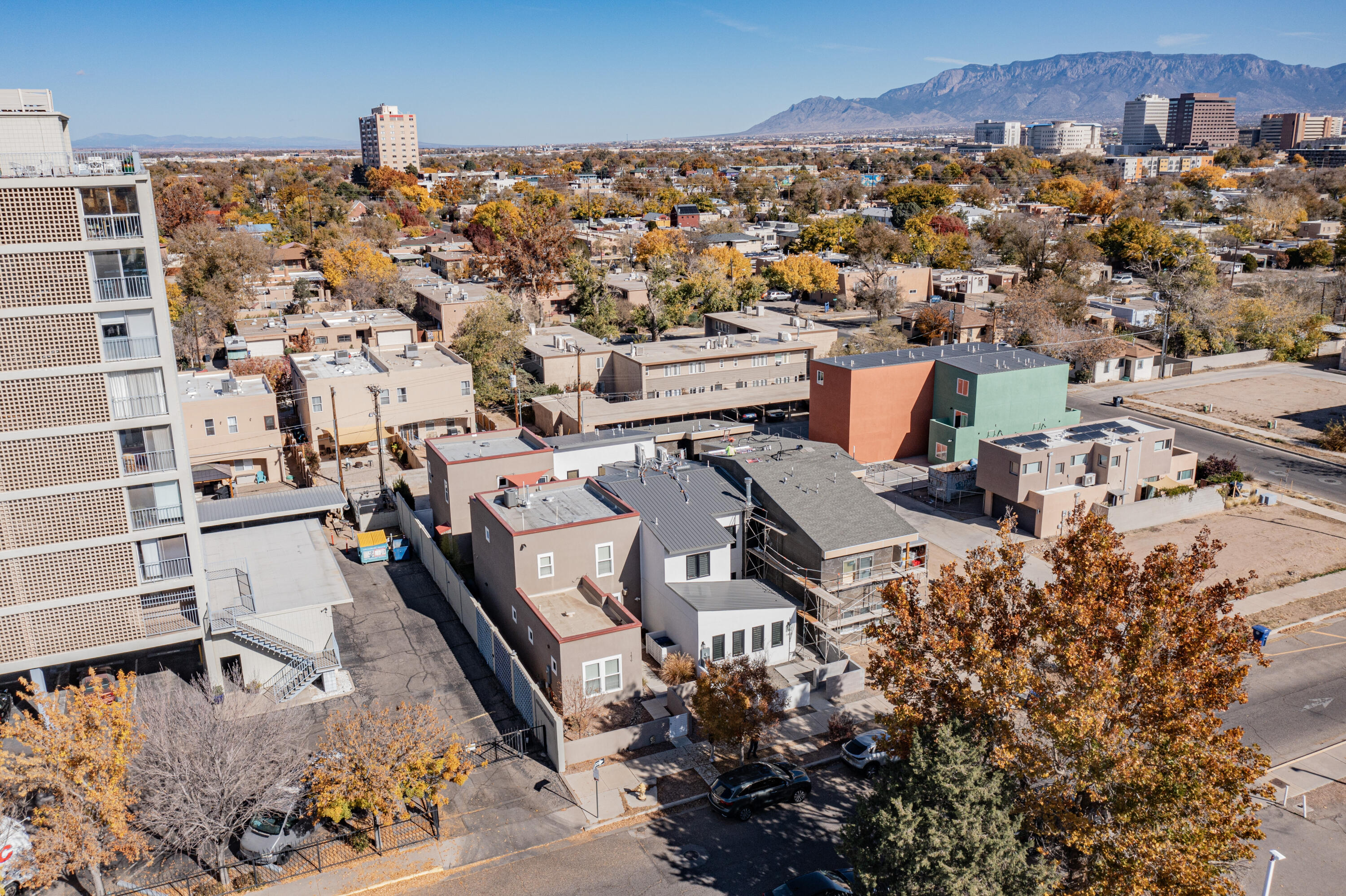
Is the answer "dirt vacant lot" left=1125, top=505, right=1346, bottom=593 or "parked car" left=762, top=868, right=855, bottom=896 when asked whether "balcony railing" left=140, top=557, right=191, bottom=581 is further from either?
"dirt vacant lot" left=1125, top=505, right=1346, bottom=593

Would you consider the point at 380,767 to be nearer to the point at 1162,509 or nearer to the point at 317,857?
the point at 317,857

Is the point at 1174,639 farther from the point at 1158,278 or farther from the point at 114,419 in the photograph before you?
the point at 1158,278

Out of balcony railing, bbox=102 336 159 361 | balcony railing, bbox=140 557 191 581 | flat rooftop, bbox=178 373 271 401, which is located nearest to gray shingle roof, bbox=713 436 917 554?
balcony railing, bbox=140 557 191 581

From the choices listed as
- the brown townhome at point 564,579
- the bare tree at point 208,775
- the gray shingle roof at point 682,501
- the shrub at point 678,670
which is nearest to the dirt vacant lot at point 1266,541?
the gray shingle roof at point 682,501

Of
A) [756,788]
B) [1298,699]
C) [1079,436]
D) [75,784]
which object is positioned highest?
[1079,436]

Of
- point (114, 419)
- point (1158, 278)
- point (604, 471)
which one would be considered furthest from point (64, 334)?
point (1158, 278)

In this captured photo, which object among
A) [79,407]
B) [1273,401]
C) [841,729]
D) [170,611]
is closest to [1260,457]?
[1273,401]
